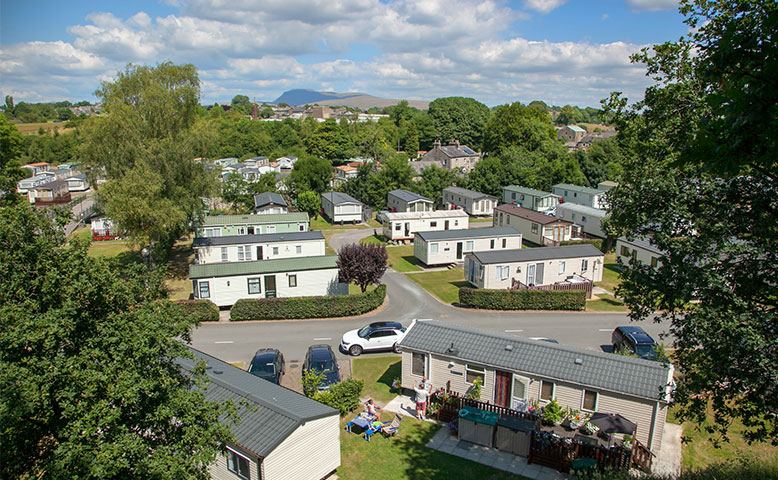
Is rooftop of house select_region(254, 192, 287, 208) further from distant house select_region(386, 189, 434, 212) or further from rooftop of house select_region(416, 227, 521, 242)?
rooftop of house select_region(416, 227, 521, 242)

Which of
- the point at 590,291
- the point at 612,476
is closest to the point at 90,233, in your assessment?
the point at 590,291

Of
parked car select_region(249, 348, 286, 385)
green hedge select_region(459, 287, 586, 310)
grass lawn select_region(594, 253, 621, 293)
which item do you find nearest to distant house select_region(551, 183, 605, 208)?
grass lawn select_region(594, 253, 621, 293)

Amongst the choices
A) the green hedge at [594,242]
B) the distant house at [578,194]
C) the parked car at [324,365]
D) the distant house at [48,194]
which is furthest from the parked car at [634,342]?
the distant house at [48,194]

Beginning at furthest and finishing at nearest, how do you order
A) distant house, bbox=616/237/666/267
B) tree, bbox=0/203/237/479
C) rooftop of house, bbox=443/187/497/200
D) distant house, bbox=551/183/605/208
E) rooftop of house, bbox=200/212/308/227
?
1. rooftop of house, bbox=443/187/497/200
2. distant house, bbox=551/183/605/208
3. rooftop of house, bbox=200/212/308/227
4. distant house, bbox=616/237/666/267
5. tree, bbox=0/203/237/479

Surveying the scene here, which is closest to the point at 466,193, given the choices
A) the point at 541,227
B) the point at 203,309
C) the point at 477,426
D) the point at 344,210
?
the point at 344,210

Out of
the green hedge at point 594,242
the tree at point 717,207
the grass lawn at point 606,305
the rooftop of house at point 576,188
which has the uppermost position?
the tree at point 717,207

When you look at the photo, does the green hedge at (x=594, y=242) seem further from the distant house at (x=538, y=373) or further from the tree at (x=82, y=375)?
the tree at (x=82, y=375)

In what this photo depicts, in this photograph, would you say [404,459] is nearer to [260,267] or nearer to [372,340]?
[372,340]
